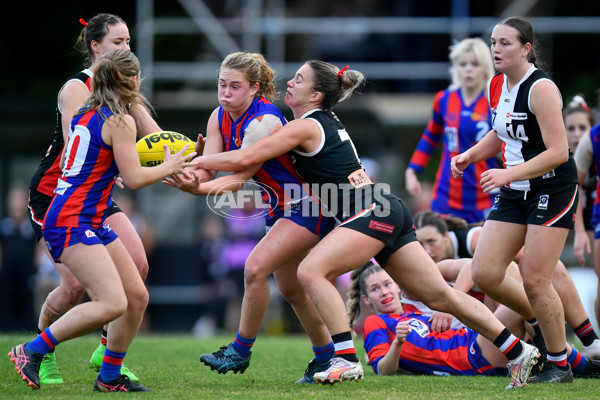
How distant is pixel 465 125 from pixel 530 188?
2.25 m

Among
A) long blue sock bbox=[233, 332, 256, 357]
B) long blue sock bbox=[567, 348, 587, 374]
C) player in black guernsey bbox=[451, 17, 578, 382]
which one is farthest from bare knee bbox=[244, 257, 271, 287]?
long blue sock bbox=[567, 348, 587, 374]

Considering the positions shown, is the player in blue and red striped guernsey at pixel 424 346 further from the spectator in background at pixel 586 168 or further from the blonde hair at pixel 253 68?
the blonde hair at pixel 253 68

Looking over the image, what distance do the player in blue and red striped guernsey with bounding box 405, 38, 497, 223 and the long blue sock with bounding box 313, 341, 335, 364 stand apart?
2.43 metres

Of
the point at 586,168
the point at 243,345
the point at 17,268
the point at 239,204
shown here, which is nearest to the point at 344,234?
the point at 243,345

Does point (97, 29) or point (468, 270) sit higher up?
point (97, 29)

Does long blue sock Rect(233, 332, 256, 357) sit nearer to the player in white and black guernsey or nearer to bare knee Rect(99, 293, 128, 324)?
bare knee Rect(99, 293, 128, 324)

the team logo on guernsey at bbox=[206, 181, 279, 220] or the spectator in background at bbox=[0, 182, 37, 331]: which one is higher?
the team logo on guernsey at bbox=[206, 181, 279, 220]

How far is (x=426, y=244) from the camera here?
6547 mm

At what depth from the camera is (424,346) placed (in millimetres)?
6109

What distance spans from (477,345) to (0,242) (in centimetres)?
919

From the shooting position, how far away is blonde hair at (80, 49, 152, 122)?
488 cm

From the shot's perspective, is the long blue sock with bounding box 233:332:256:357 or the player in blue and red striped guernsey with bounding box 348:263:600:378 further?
Answer: the player in blue and red striped guernsey with bounding box 348:263:600:378

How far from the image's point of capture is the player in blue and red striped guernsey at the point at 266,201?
534 centimetres

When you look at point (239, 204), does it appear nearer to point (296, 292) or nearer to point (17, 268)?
point (17, 268)
